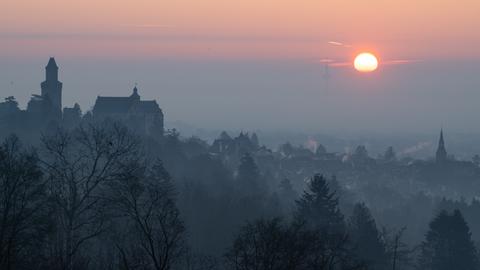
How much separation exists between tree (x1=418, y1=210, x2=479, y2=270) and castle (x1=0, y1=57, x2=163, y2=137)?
2115 inches

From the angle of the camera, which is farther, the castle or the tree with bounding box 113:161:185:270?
the castle

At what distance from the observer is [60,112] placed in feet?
454

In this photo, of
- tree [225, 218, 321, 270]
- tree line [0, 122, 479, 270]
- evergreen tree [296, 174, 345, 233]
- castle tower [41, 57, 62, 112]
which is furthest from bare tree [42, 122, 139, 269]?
castle tower [41, 57, 62, 112]

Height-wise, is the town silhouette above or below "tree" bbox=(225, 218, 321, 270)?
above

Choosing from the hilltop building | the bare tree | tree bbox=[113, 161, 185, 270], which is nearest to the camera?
tree bbox=[113, 161, 185, 270]

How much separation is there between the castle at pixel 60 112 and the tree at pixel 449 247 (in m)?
53.7

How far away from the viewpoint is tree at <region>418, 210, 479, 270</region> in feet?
254

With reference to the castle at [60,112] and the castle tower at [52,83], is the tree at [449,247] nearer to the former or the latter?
the castle at [60,112]

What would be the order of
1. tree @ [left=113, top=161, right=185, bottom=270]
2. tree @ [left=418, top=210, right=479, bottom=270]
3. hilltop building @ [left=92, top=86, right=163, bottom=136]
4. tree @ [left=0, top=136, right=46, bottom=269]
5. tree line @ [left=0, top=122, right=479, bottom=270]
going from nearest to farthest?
tree @ [left=113, top=161, right=185, bottom=270], tree @ [left=0, top=136, right=46, bottom=269], tree line @ [left=0, top=122, right=479, bottom=270], tree @ [left=418, top=210, right=479, bottom=270], hilltop building @ [left=92, top=86, right=163, bottom=136]

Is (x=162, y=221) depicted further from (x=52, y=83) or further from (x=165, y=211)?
(x=52, y=83)

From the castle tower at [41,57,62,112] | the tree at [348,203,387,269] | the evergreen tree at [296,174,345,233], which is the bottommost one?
the tree at [348,203,387,269]

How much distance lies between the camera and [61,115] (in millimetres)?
137250

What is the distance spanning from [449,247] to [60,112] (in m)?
72.9

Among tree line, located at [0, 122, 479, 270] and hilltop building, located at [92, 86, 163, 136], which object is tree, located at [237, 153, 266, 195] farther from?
hilltop building, located at [92, 86, 163, 136]
